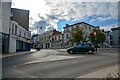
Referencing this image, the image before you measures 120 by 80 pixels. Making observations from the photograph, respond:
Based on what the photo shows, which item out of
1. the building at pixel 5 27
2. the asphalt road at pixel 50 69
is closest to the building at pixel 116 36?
the building at pixel 5 27

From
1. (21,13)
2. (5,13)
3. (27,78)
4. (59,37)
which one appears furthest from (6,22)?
(59,37)

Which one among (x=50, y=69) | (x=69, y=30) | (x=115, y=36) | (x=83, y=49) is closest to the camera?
(x=50, y=69)

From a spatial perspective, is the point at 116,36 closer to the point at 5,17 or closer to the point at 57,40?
the point at 57,40

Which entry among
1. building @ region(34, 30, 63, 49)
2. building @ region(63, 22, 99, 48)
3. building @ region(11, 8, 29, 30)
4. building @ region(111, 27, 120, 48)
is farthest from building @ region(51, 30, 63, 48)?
building @ region(11, 8, 29, 30)

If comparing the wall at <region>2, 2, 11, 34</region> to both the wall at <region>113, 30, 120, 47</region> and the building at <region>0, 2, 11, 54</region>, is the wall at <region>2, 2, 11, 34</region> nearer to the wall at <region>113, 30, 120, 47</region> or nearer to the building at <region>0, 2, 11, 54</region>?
the building at <region>0, 2, 11, 54</region>

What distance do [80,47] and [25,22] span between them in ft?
82.8

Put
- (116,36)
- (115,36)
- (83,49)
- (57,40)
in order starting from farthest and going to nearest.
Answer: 1. (57,40)
2. (115,36)
3. (116,36)
4. (83,49)

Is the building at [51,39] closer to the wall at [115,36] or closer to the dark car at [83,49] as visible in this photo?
the wall at [115,36]

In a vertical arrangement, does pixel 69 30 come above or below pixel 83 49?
above

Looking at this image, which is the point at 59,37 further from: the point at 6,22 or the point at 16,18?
the point at 6,22

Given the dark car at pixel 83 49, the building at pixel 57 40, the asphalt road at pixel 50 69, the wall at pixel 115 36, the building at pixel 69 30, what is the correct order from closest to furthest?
1. the asphalt road at pixel 50 69
2. the dark car at pixel 83 49
3. the building at pixel 69 30
4. the wall at pixel 115 36
5. the building at pixel 57 40

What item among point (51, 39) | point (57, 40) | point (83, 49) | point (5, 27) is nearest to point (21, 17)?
point (5, 27)

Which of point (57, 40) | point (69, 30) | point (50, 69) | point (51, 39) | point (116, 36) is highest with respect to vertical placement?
point (69, 30)

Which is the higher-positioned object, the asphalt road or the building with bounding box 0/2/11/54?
the building with bounding box 0/2/11/54
